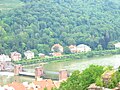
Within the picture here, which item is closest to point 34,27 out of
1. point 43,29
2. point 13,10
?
point 43,29

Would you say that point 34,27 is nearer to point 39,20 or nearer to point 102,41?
point 39,20

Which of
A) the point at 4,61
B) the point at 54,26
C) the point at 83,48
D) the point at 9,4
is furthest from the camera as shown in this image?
the point at 9,4

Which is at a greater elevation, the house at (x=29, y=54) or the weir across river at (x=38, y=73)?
the house at (x=29, y=54)

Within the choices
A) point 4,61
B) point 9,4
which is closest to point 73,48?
point 4,61

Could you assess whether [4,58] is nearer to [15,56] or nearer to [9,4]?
[15,56]

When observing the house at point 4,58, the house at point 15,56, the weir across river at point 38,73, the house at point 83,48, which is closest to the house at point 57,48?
the house at point 83,48

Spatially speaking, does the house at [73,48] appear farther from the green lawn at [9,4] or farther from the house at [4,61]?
the green lawn at [9,4]
